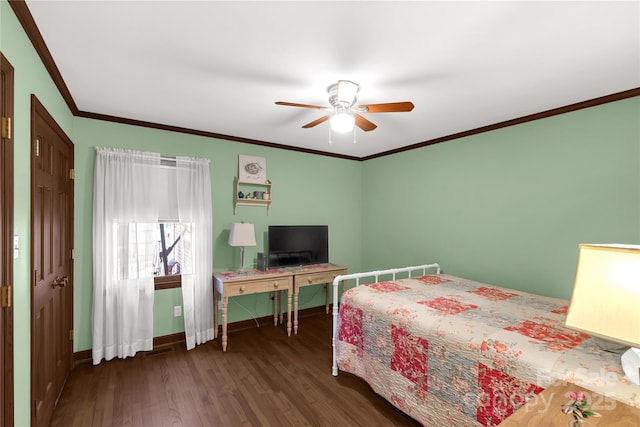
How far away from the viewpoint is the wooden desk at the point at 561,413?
40.2 inches

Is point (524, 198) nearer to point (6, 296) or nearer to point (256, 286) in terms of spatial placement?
point (256, 286)

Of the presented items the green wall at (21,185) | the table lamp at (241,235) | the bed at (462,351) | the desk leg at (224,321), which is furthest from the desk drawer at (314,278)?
the green wall at (21,185)

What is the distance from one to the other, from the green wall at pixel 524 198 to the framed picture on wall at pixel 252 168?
1.91m

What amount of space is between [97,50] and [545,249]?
12.8 ft

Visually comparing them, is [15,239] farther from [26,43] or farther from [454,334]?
[454,334]

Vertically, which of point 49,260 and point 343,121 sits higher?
point 343,121

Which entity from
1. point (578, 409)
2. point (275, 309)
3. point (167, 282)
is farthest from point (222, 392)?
point (578, 409)

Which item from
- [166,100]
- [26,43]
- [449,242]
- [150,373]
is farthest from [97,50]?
[449,242]

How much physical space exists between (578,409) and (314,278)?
2946mm

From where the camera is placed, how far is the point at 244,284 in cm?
333

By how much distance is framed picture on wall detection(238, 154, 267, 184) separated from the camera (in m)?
3.82

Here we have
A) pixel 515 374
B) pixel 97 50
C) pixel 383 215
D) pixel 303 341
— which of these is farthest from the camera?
pixel 383 215

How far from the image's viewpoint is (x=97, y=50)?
72.9 inches

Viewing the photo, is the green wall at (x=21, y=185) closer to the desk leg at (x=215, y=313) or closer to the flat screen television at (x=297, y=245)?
the desk leg at (x=215, y=313)
